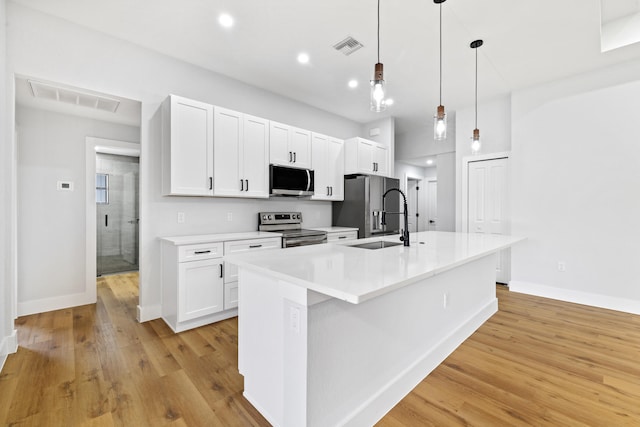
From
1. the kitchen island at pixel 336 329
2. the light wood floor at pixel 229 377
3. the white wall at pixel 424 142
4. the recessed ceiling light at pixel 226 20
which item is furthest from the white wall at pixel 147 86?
the white wall at pixel 424 142

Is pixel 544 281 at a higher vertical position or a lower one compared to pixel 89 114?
lower

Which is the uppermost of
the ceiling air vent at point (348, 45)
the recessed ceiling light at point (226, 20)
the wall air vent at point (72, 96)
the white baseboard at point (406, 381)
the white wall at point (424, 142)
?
the recessed ceiling light at point (226, 20)

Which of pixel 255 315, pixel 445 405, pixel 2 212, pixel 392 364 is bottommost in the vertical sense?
pixel 445 405

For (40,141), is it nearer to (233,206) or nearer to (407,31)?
(233,206)

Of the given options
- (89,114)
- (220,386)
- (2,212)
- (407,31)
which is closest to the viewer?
(220,386)

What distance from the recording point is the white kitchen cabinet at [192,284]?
9.02 ft

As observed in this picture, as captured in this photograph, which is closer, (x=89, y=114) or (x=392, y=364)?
(x=392, y=364)

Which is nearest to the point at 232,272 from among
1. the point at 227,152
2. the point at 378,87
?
the point at 227,152

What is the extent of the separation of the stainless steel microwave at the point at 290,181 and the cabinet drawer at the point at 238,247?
735mm

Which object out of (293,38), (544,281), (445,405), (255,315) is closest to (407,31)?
(293,38)

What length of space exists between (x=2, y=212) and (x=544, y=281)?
6018mm

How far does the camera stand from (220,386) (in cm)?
Result: 192

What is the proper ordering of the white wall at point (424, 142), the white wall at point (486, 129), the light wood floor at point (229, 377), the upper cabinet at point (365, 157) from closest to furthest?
the light wood floor at point (229, 377)
the white wall at point (486, 129)
the upper cabinet at point (365, 157)
the white wall at point (424, 142)

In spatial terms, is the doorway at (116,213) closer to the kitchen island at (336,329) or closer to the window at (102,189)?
the window at (102,189)
